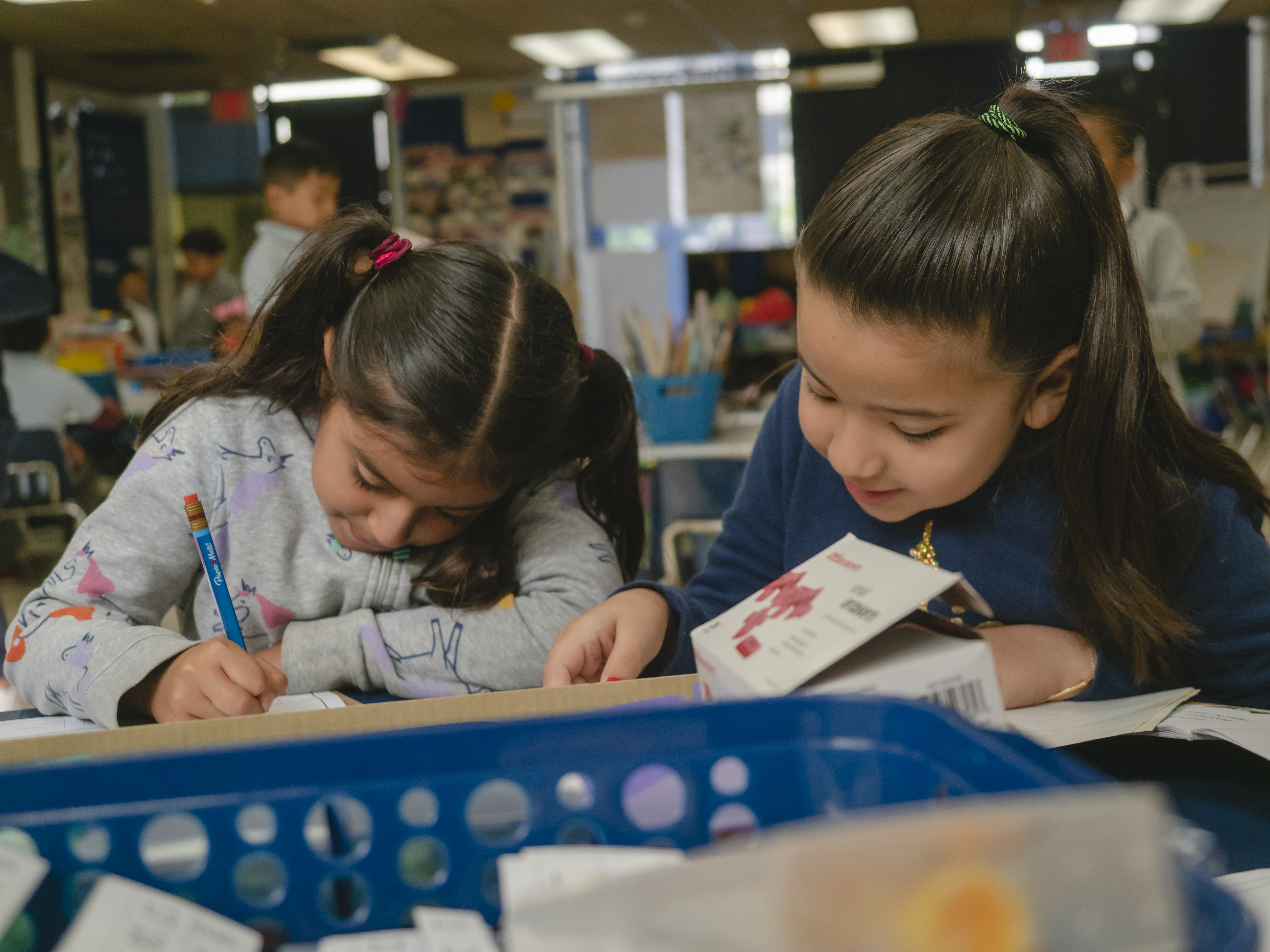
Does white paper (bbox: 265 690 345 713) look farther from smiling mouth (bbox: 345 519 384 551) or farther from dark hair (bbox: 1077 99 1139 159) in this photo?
dark hair (bbox: 1077 99 1139 159)

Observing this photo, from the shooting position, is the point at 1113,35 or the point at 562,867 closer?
the point at 562,867

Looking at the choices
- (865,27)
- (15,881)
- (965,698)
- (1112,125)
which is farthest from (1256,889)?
(865,27)

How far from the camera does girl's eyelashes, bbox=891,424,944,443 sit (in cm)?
71

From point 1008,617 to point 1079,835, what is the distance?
611mm

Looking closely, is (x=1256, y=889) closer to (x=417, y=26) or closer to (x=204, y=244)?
(x=417, y=26)

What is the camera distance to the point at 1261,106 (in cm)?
631

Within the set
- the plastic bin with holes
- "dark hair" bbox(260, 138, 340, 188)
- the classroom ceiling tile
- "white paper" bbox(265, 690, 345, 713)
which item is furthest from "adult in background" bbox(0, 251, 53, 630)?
the classroom ceiling tile

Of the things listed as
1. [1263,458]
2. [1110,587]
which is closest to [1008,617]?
[1110,587]

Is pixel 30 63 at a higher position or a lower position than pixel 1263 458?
higher

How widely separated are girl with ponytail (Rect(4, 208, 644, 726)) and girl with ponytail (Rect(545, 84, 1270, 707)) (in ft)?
0.59

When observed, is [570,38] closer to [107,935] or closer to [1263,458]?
A: [1263,458]

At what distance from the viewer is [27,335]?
11.7ft

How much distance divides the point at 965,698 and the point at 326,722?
27 cm

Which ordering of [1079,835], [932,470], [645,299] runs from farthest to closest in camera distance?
[645,299] < [932,470] < [1079,835]
